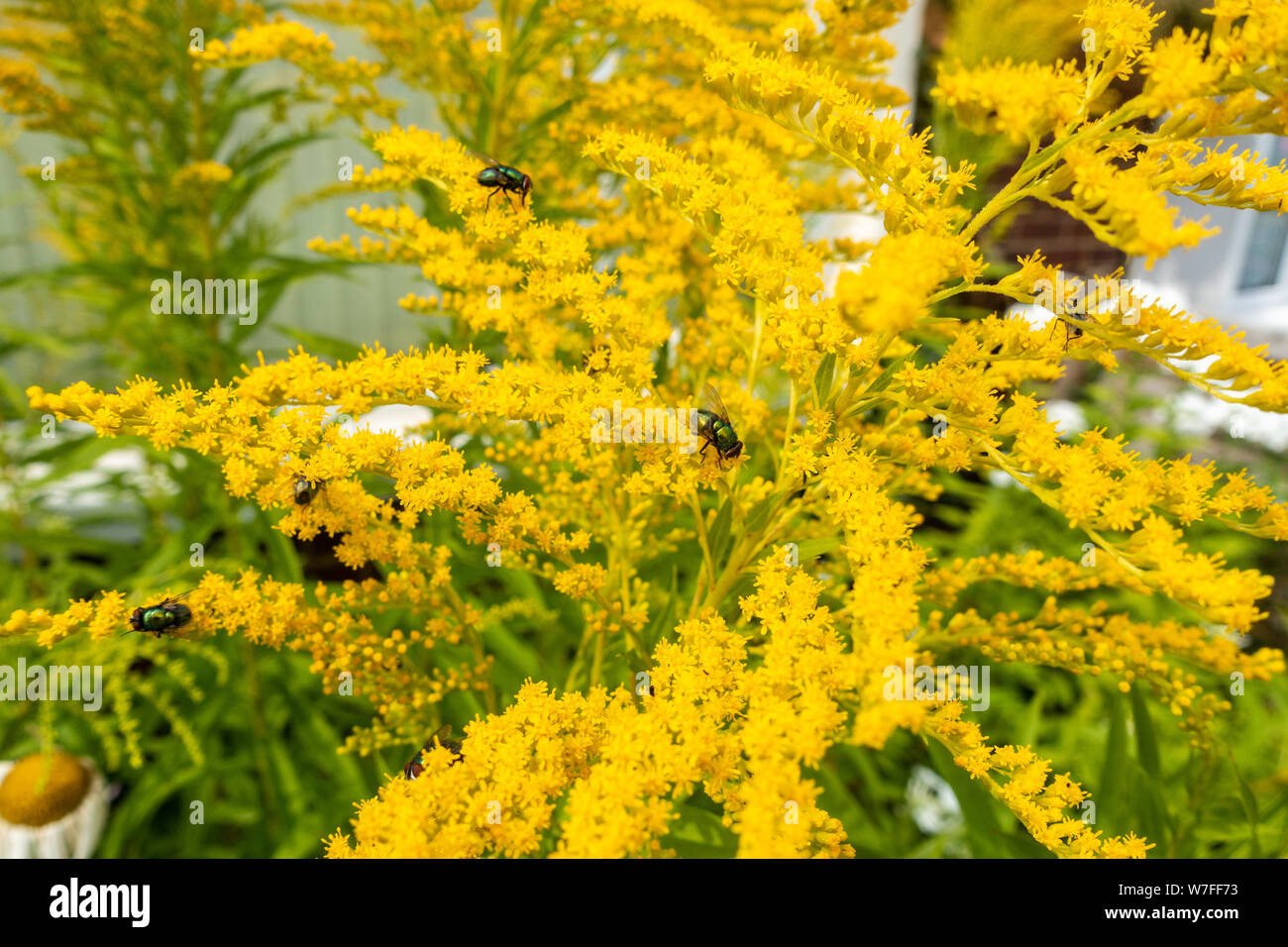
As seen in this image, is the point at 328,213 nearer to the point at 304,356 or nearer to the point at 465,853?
the point at 304,356

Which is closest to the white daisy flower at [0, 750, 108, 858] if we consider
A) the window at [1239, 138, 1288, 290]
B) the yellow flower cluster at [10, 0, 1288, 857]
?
the yellow flower cluster at [10, 0, 1288, 857]

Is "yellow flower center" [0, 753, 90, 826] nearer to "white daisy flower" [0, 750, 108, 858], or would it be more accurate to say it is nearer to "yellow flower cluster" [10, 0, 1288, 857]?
"white daisy flower" [0, 750, 108, 858]

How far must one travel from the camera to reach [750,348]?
78 centimetres

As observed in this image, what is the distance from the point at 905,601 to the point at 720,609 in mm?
215

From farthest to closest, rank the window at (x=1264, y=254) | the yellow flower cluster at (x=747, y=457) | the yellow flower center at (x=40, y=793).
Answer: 1. the window at (x=1264, y=254)
2. the yellow flower center at (x=40, y=793)
3. the yellow flower cluster at (x=747, y=457)

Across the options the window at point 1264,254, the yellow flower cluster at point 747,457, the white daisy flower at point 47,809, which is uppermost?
the window at point 1264,254

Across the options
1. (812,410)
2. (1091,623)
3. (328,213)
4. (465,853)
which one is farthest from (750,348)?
(328,213)

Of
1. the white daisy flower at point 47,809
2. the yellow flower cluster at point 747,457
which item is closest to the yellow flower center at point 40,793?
the white daisy flower at point 47,809

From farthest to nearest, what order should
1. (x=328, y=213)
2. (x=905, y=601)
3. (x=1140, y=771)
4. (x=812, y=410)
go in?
(x=328, y=213) → (x=1140, y=771) → (x=812, y=410) → (x=905, y=601)

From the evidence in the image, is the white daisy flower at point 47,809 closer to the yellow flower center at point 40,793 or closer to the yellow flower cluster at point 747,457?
the yellow flower center at point 40,793

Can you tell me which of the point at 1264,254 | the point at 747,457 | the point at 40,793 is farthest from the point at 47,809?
the point at 1264,254

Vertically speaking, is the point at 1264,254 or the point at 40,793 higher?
the point at 1264,254

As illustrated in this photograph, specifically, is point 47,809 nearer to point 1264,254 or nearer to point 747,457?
point 747,457

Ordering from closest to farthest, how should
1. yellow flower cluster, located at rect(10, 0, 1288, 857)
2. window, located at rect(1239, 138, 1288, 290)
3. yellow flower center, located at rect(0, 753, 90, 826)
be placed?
yellow flower cluster, located at rect(10, 0, 1288, 857), yellow flower center, located at rect(0, 753, 90, 826), window, located at rect(1239, 138, 1288, 290)
